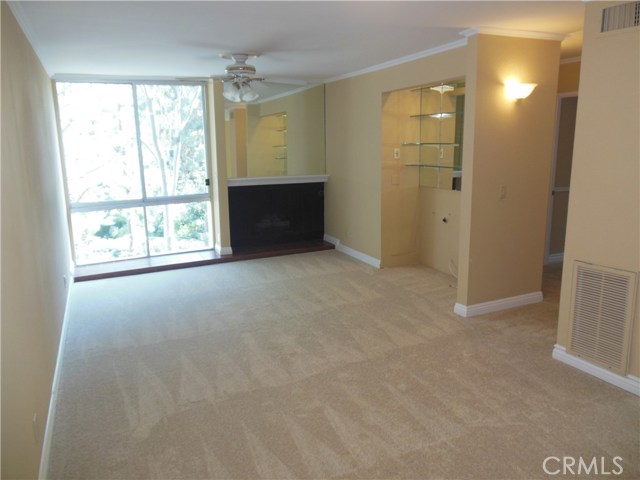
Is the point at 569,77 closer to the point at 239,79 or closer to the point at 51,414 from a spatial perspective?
the point at 239,79

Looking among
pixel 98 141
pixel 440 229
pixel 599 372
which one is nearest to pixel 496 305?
pixel 599 372

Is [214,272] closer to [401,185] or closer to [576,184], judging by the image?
[401,185]

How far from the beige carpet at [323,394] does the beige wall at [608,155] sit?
0.81 m

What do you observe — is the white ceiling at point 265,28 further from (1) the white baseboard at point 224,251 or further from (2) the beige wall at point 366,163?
(1) the white baseboard at point 224,251

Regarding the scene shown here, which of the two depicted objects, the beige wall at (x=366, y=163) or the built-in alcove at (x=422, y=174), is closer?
the built-in alcove at (x=422, y=174)

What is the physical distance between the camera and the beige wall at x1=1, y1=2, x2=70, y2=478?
1.86 metres

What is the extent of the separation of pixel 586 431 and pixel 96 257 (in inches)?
223

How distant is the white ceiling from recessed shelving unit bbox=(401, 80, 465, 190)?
74 cm

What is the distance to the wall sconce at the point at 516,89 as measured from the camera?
3.87m

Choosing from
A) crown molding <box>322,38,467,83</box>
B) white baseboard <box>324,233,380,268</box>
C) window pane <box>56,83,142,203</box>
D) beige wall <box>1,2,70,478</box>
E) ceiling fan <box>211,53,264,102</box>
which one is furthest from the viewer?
white baseboard <box>324,233,380,268</box>

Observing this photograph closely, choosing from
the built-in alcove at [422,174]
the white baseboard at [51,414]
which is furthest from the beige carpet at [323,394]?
the built-in alcove at [422,174]

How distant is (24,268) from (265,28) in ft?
7.55

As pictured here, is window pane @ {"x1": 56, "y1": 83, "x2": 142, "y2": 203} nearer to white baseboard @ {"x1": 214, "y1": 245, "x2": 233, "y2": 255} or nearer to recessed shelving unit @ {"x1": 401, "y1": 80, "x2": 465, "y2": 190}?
white baseboard @ {"x1": 214, "y1": 245, "x2": 233, "y2": 255}

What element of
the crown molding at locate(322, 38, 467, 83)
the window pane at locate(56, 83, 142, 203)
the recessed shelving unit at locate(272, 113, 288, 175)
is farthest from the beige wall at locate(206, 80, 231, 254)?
the crown molding at locate(322, 38, 467, 83)
